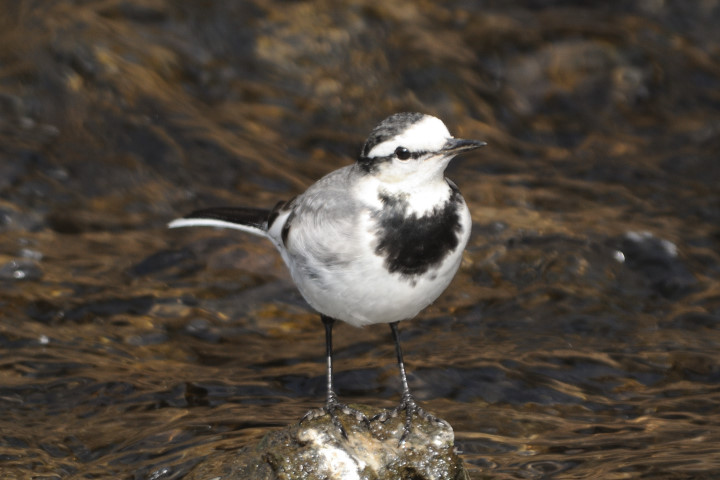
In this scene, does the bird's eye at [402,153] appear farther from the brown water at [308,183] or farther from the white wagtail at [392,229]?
the brown water at [308,183]

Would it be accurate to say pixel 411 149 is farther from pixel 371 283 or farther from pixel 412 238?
pixel 371 283

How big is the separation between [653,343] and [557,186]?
10.7 ft

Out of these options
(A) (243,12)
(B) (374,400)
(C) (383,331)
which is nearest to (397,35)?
(A) (243,12)

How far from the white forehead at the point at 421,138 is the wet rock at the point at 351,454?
70.3 inches

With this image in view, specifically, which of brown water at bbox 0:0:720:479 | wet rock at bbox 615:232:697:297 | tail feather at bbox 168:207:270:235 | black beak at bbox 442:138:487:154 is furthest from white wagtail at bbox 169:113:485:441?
wet rock at bbox 615:232:697:297

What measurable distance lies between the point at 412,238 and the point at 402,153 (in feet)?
1.73

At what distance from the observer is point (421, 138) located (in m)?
6.41

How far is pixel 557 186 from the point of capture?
1217 cm

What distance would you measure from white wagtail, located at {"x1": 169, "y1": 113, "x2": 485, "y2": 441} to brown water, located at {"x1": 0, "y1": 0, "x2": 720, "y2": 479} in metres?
1.63

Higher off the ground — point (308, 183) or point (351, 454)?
point (308, 183)

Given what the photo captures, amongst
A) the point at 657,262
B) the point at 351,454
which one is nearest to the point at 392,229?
the point at 351,454

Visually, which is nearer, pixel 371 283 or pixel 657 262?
pixel 371 283

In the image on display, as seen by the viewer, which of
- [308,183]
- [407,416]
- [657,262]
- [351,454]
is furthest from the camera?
[308,183]

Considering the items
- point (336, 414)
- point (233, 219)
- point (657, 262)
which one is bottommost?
point (336, 414)
